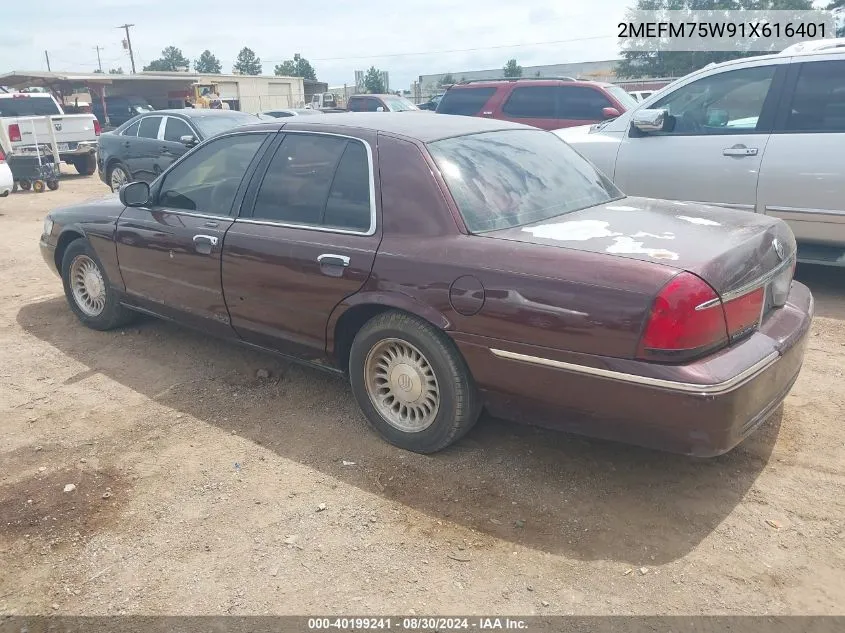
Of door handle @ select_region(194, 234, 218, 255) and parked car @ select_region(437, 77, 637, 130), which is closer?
door handle @ select_region(194, 234, 218, 255)

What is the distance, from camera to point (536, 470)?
11.1ft

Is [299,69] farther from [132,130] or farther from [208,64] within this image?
[132,130]

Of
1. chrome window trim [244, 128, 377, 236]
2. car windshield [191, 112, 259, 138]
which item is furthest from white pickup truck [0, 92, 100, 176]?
chrome window trim [244, 128, 377, 236]

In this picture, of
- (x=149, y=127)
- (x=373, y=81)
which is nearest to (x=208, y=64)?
(x=373, y=81)

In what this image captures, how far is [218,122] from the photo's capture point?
11055 mm

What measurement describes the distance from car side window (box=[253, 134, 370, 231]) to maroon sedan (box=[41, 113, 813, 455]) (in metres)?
0.01

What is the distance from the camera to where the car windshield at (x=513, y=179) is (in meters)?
3.37

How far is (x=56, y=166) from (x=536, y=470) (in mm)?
15589

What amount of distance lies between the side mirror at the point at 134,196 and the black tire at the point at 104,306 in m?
0.70

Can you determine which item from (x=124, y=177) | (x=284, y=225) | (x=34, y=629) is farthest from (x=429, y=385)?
(x=124, y=177)

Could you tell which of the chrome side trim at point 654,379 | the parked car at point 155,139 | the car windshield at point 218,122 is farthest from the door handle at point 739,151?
the car windshield at point 218,122

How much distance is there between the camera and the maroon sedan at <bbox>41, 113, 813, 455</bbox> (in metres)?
2.74

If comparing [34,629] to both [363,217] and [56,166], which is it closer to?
[363,217]

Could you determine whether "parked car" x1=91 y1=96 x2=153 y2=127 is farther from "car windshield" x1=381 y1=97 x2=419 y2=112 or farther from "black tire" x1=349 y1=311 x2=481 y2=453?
"black tire" x1=349 y1=311 x2=481 y2=453
